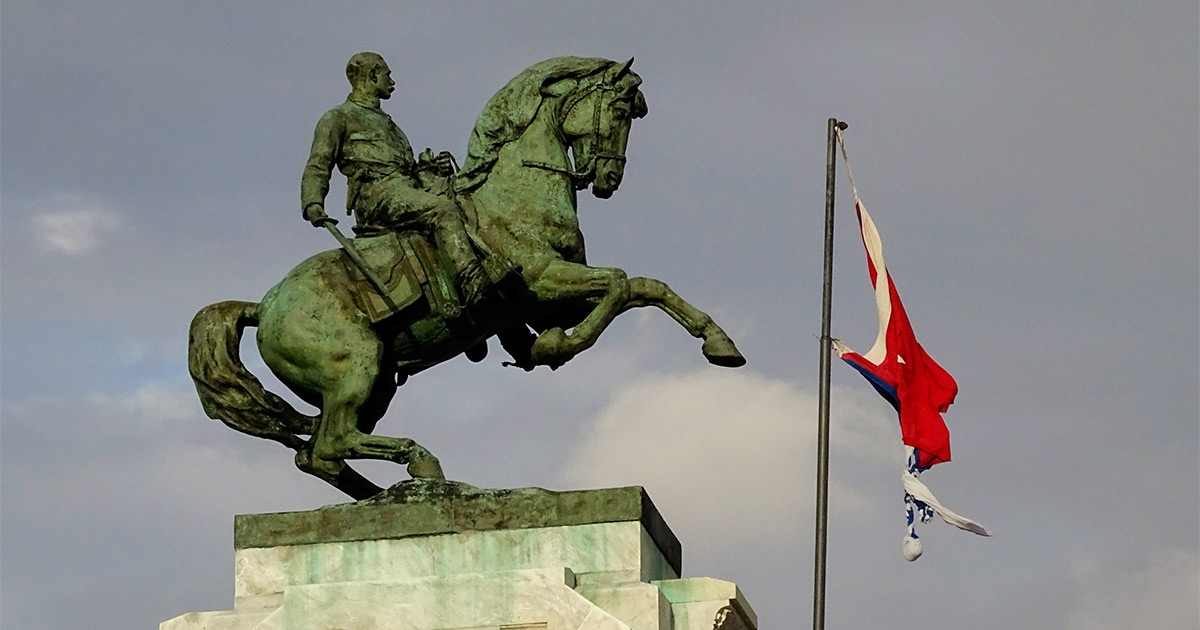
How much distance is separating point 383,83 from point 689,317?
3222mm

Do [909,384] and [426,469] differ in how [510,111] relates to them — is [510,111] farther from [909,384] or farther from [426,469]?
[909,384]

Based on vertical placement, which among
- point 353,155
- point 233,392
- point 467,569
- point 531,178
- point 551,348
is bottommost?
point 467,569

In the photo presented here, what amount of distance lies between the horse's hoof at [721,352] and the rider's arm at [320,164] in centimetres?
305

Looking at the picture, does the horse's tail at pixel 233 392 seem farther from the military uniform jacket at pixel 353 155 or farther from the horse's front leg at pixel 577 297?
the horse's front leg at pixel 577 297

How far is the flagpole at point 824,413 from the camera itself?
20.8 m

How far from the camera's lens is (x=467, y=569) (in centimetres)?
2020

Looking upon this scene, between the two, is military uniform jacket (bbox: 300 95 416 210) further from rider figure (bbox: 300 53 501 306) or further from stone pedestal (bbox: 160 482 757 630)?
stone pedestal (bbox: 160 482 757 630)

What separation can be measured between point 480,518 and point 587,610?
1.18 meters

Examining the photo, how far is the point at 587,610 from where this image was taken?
19.6 m

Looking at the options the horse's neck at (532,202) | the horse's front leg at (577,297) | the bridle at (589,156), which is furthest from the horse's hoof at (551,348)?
the bridle at (589,156)

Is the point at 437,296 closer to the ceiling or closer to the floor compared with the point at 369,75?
closer to the floor

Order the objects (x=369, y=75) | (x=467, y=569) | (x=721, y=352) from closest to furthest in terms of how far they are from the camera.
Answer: (x=467, y=569) → (x=721, y=352) → (x=369, y=75)

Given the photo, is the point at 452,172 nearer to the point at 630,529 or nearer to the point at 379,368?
the point at 379,368

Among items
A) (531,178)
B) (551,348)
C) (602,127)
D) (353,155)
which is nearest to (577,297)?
(551,348)
